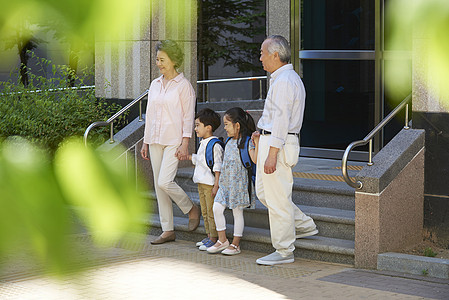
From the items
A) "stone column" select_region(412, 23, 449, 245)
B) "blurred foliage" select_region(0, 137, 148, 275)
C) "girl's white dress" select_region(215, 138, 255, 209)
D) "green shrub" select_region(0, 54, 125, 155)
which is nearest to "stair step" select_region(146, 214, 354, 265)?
"girl's white dress" select_region(215, 138, 255, 209)

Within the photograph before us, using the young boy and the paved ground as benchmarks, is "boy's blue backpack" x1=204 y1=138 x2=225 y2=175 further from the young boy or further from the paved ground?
the paved ground

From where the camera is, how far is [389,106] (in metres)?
8.78

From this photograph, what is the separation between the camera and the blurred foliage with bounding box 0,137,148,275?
32.6 inches

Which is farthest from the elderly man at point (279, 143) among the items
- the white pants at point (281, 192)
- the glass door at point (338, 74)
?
the glass door at point (338, 74)

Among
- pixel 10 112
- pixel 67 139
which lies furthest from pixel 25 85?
pixel 67 139

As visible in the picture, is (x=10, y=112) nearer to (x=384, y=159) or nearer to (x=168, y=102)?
(x=384, y=159)

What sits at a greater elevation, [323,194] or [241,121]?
[241,121]

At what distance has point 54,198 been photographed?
87 centimetres

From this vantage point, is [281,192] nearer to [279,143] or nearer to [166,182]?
[279,143]

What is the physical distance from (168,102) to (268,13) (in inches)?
112

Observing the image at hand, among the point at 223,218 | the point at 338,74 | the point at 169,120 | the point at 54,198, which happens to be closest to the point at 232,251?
the point at 223,218

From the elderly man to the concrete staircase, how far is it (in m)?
0.29

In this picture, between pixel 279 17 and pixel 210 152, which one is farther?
pixel 279 17

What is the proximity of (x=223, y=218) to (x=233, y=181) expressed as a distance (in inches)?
14.7
